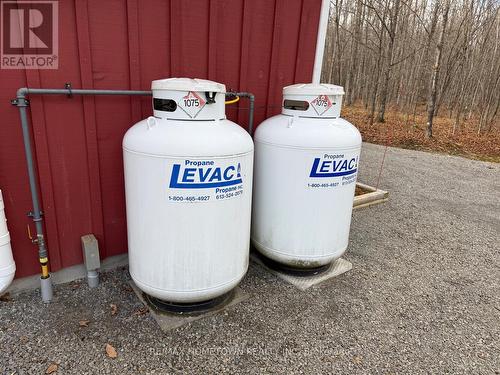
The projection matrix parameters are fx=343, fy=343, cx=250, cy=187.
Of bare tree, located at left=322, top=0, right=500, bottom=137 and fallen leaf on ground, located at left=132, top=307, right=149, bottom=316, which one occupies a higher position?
bare tree, located at left=322, top=0, right=500, bottom=137

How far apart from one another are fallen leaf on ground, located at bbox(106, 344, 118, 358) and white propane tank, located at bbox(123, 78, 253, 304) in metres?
0.41

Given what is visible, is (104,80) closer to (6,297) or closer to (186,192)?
(186,192)

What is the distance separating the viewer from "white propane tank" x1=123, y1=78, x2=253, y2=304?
81.4 inches

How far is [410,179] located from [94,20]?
5.93m

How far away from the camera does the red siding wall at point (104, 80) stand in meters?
2.32

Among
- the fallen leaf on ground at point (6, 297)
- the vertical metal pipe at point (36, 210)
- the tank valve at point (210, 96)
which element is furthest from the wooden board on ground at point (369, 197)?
the fallen leaf on ground at point (6, 297)

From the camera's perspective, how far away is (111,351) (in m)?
2.15

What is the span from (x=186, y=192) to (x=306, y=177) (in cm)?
100

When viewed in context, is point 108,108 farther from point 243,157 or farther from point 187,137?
point 243,157

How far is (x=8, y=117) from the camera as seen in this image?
224 cm

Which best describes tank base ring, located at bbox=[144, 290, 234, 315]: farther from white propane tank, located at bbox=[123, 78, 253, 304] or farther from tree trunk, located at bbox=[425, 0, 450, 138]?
tree trunk, located at bbox=[425, 0, 450, 138]

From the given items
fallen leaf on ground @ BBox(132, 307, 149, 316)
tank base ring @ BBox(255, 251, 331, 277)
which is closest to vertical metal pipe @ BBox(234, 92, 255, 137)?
tank base ring @ BBox(255, 251, 331, 277)

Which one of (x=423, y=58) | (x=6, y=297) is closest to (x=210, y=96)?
(x=6, y=297)

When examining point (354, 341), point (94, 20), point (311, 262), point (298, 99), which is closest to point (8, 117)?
point (94, 20)
